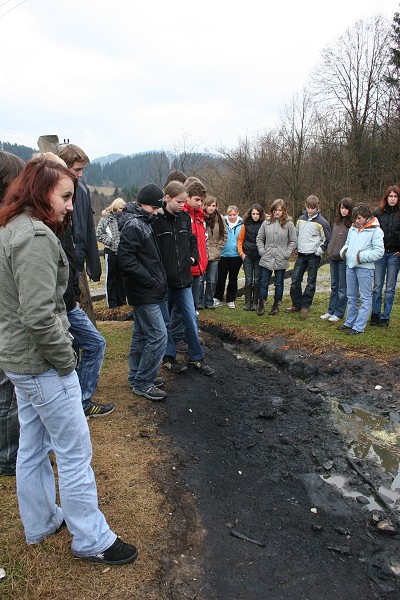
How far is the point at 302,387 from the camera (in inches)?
243

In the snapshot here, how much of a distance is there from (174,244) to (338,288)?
13.8 ft

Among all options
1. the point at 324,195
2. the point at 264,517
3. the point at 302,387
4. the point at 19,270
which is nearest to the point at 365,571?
the point at 264,517

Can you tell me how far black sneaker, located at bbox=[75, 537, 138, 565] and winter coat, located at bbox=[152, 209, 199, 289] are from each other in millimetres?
3155

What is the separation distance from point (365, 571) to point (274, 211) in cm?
668

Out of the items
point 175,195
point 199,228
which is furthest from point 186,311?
point 199,228

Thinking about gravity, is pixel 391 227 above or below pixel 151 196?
below

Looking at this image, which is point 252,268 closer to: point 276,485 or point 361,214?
point 361,214

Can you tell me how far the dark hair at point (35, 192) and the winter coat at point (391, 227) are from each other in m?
6.40

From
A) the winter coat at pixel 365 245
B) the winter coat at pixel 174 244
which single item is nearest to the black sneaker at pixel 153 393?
the winter coat at pixel 174 244

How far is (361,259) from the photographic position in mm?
7191

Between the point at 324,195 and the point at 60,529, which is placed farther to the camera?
the point at 324,195

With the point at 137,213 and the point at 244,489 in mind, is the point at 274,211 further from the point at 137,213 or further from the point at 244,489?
the point at 244,489

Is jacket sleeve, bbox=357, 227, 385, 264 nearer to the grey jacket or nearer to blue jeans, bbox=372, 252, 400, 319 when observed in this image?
blue jeans, bbox=372, 252, 400, 319

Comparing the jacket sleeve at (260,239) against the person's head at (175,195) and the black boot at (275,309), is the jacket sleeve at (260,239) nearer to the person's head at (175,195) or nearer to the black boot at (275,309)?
the black boot at (275,309)
